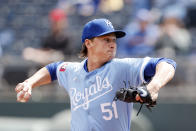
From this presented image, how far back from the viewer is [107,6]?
37.2 ft

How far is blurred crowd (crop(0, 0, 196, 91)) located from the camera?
8.91 meters

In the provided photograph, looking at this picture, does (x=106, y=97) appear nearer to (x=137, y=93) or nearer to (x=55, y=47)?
(x=137, y=93)

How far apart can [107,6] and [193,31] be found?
205cm

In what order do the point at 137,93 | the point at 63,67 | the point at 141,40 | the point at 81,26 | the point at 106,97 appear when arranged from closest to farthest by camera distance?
the point at 137,93, the point at 106,97, the point at 63,67, the point at 141,40, the point at 81,26

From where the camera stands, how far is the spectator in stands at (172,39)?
859 cm

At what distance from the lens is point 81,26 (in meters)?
11.7

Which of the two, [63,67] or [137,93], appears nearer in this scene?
[137,93]

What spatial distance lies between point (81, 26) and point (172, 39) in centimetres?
343

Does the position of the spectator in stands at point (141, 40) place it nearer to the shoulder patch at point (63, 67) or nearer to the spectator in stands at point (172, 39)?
the spectator in stands at point (172, 39)

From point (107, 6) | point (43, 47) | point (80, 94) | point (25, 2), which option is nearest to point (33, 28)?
point (25, 2)

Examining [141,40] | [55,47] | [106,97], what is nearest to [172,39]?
[141,40]

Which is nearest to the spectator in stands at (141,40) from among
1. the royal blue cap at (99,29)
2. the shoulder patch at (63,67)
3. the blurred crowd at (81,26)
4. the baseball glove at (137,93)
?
the blurred crowd at (81,26)

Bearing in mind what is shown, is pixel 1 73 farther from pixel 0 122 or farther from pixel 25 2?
pixel 25 2

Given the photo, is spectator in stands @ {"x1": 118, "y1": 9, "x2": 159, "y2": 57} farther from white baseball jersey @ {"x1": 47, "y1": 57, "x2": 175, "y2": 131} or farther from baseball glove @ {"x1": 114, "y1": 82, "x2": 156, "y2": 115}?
baseball glove @ {"x1": 114, "y1": 82, "x2": 156, "y2": 115}
